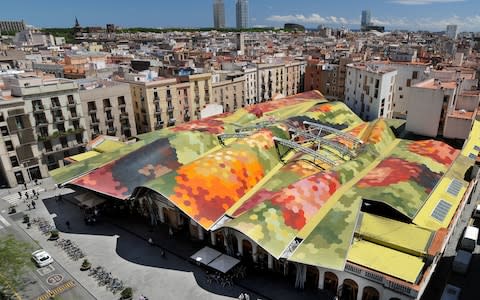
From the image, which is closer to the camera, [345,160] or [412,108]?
[345,160]

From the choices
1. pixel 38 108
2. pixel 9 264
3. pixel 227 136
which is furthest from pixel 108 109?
pixel 9 264

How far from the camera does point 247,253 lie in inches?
1779

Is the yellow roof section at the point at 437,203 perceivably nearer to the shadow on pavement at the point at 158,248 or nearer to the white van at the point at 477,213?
the white van at the point at 477,213

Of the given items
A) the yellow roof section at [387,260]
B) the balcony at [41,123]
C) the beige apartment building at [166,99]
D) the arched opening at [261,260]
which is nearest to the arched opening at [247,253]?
the arched opening at [261,260]

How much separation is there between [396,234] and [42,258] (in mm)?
46510

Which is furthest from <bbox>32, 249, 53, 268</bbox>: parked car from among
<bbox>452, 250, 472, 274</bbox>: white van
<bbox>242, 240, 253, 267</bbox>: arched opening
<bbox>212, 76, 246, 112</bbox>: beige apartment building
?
<bbox>212, 76, 246, 112</bbox>: beige apartment building

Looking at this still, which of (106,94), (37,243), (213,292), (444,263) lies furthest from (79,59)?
(444,263)

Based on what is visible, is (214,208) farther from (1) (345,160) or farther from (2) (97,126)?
(2) (97,126)

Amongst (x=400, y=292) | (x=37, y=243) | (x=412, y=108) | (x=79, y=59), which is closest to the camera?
(x=400, y=292)

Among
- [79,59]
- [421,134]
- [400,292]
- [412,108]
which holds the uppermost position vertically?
[79,59]

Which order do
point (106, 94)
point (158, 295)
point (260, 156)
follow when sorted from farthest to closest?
1. point (106, 94)
2. point (260, 156)
3. point (158, 295)

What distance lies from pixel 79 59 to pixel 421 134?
11336 cm

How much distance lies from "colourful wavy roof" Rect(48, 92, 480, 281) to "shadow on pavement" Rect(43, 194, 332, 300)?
5654mm

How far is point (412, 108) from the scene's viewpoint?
66688mm
